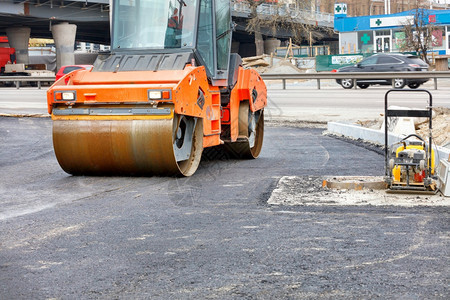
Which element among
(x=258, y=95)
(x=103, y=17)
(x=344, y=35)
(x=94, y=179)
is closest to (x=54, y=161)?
(x=94, y=179)

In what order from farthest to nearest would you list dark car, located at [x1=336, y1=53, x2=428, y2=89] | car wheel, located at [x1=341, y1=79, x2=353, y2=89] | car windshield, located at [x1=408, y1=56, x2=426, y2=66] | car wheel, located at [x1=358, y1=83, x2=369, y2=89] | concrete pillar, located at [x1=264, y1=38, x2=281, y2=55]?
concrete pillar, located at [x1=264, y1=38, x2=281, y2=55], car windshield, located at [x1=408, y1=56, x2=426, y2=66], car wheel, located at [x1=341, y1=79, x2=353, y2=89], car wheel, located at [x1=358, y1=83, x2=369, y2=89], dark car, located at [x1=336, y1=53, x2=428, y2=89]

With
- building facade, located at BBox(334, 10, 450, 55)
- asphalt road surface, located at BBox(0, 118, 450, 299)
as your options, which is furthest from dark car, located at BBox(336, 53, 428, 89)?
building facade, located at BBox(334, 10, 450, 55)

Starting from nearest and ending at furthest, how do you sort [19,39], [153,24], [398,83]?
[153,24] < [398,83] < [19,39]

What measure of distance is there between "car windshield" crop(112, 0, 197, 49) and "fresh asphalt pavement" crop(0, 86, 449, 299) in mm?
2055

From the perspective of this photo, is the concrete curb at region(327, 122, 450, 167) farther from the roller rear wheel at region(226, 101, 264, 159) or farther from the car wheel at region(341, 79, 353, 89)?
the car wheel at region(341, 79, 353, 89)

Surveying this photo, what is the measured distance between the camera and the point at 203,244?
5.91 metres

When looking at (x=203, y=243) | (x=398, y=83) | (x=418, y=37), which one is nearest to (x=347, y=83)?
(x=398, y=83)

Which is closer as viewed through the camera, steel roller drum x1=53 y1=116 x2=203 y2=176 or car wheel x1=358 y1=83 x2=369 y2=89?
steel roller drum x1=53 y1=116 x2=203 y2=176

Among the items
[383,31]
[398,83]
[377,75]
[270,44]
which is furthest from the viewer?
[270,44]

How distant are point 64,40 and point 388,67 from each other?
104ft

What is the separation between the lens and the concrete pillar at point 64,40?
57.3 meters

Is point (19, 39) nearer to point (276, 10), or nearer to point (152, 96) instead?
point (276, 10)

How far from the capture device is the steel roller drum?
30.2 ft

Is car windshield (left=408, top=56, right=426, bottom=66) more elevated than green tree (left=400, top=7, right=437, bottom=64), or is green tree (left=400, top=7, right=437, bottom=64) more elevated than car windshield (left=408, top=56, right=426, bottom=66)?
green tree (left=400, top=7, right=437, bottom=64)
